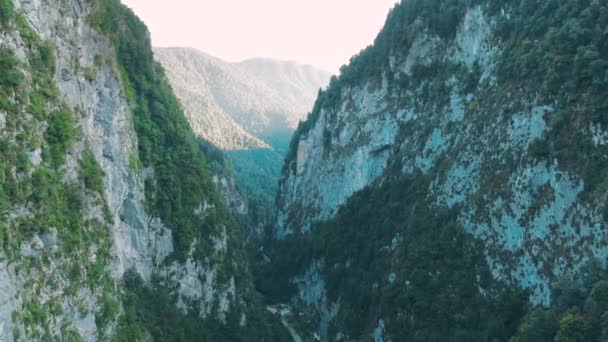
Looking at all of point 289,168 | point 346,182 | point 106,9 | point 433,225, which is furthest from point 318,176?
point 106,9

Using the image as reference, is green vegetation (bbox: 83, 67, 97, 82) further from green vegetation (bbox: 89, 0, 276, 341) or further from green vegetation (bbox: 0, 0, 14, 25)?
green vegetation (bbox: 0, 0, 14, 25)

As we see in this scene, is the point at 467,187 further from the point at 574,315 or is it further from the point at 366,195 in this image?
the point at 366,195

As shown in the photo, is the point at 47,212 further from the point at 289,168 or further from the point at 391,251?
the point at 289,168

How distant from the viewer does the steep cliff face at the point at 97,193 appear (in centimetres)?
3919

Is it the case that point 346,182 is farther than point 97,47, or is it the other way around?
point 346,182

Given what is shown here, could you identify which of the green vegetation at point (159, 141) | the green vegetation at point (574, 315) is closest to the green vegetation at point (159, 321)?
the green vegetation at point (159, 141)

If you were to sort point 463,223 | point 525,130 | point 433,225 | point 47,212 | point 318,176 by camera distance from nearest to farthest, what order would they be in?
point 47,212 → point 525,130 → point 463,223 → point 433,225 → point 318,176

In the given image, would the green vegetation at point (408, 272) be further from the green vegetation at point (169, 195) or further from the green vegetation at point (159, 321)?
the green vegetation at point (159, 321)

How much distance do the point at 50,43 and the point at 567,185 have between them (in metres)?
45.1

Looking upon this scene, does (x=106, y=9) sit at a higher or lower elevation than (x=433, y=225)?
higher

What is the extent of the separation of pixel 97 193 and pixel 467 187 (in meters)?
38.5

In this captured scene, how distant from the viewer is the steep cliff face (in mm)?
39188

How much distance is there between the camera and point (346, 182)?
97.9 metres

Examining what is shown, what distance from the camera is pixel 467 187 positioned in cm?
6359
